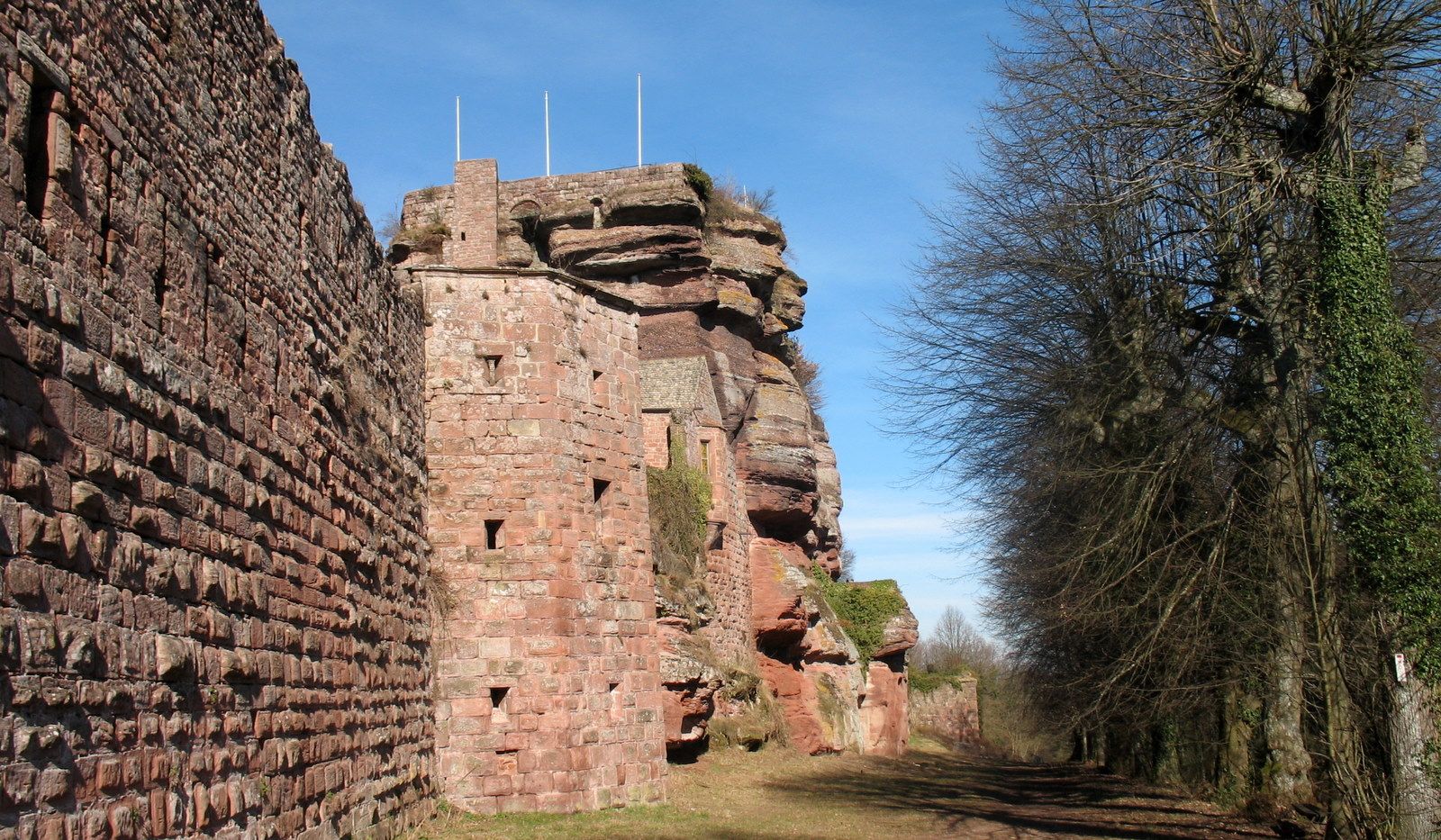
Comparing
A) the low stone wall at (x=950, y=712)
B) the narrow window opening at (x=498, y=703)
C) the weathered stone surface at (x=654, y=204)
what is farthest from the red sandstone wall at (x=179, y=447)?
the low stone wall at (x=950, y=712)

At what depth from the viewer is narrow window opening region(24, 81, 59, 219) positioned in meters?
5.85

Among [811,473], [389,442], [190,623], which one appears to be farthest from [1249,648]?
[811,473]

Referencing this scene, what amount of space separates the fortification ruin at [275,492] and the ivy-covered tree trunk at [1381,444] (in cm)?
786

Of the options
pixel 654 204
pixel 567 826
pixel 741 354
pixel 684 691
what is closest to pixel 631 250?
pixel 654 204

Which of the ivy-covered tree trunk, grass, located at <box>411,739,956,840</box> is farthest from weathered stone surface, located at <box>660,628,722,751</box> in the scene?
the ivy-covered tree trunk

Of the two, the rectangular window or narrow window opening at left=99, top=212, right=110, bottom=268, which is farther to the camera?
the rectangular window

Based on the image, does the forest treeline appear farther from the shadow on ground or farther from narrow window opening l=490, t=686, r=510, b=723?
narrow window opening l=490, t=686, r=510, b=723

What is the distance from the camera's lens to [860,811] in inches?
646

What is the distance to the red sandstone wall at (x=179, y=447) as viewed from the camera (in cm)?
557

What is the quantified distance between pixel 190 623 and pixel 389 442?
5602 mm

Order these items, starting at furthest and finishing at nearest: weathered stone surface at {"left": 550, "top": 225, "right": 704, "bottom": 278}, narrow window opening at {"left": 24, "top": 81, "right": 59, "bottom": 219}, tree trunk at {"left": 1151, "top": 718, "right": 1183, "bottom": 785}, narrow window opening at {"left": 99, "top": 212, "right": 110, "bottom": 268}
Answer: weathered stone surface at {"left": 550, "top": 225, "right": 704, "bottom": 278} < tree trunk at {"left": 1151, "top": 718, "right": 1183, "bottom": 785} < narrow window opening at {"left": 99, "top": 212, "right": 110, "bottom": 268} < narrow window opening at {"left": 24, "top": 81, "right": 59, "bottom": 219}

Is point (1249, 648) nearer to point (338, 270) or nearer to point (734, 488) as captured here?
point (338, 270)

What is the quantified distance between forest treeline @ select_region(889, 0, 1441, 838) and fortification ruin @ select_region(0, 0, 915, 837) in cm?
627

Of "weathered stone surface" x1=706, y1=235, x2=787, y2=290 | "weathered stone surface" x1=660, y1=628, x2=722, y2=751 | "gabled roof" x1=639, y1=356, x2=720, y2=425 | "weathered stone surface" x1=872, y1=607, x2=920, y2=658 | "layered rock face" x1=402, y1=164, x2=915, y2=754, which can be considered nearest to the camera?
"weathered stone surface" x1=660, y1=628, x2=722, y2=751
